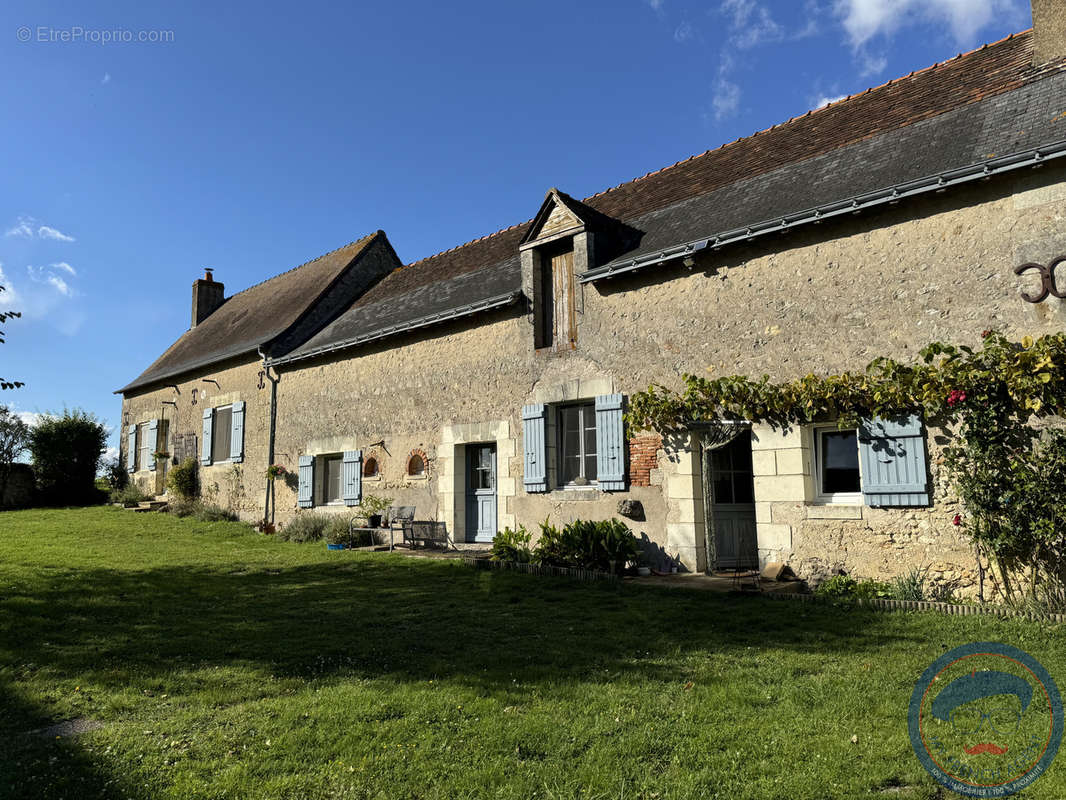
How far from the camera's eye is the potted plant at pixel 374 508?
11688 millimetres

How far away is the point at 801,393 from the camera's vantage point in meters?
7.18

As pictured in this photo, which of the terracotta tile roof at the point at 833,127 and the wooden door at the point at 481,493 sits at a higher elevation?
the terracotta tile roof at the point at 833,127

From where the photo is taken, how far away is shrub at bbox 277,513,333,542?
1211 centimetres

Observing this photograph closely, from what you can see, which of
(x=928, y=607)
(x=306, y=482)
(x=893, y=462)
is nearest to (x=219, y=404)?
(x=306, y=482)

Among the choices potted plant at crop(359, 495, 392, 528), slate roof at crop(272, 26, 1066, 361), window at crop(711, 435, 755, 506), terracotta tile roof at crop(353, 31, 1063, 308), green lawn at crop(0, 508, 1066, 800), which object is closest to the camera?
green lawn at crop(0, 508, 1066, 800)

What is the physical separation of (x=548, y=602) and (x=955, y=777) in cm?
410

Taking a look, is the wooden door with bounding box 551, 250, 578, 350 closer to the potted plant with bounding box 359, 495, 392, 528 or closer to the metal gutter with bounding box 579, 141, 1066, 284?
the metal gutter with bounding box 579, 141, 1066, 284

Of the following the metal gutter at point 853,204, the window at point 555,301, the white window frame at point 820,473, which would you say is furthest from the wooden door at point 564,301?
the white window frame at point 820,473

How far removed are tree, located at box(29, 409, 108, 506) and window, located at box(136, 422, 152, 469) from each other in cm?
117

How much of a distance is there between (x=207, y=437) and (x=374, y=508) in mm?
6549

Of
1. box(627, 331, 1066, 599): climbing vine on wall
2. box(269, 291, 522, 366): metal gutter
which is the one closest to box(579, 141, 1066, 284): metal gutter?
box(627, 331, 1066, 599): climbing vine on wall

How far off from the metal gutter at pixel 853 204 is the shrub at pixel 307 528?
6.74 meters

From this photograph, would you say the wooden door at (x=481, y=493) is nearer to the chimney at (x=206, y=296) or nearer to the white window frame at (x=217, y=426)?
the white window frame at (x=217, y=426)

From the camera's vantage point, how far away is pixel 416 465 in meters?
11.4
